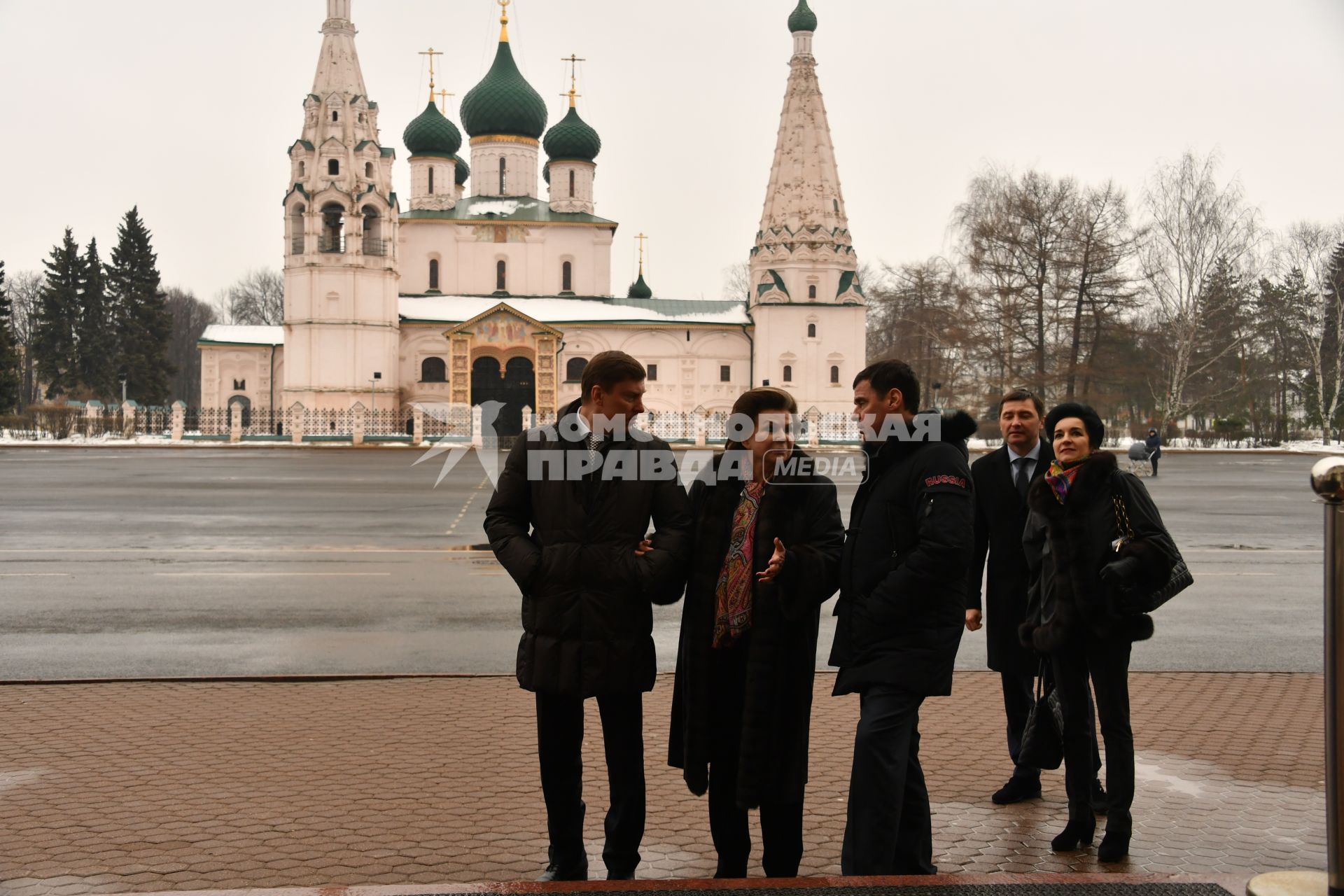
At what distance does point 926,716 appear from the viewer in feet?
22.1

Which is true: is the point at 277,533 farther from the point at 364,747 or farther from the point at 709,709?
the point at 709,709

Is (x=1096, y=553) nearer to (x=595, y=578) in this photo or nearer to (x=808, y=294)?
(x=595, y=578)

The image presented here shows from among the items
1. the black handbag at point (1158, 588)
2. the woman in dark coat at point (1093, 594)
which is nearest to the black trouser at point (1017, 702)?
the woman in dark coat at point (1093, 594)

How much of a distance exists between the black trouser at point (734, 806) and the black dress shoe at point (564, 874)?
19.1 inches

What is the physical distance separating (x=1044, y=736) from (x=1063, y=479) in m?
1.13

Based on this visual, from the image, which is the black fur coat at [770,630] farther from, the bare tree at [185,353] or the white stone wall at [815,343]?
the bare tree at [185,353]

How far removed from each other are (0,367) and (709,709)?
214ft

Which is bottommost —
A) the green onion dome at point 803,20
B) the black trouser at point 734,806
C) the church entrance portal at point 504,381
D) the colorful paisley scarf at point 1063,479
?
the black trouser at point 734,806

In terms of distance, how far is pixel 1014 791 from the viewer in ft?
17.4

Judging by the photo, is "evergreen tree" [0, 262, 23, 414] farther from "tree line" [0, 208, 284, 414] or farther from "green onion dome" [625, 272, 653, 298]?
"green onion dome" [625, 272, 653, 298]

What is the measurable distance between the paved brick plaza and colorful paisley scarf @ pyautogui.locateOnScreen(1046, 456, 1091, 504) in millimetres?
1378

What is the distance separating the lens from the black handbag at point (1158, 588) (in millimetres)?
4773

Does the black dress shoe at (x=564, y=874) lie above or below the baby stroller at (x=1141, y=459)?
below

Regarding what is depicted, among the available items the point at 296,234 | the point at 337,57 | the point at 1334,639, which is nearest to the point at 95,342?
the point at 296,234
